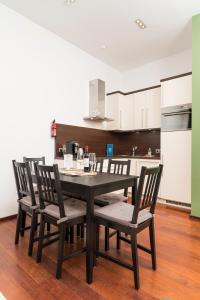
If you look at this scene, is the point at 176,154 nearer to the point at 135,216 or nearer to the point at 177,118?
the point at 177,118

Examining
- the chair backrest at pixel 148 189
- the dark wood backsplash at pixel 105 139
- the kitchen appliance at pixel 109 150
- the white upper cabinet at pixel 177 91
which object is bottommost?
the chair backrest at pixel 148 189

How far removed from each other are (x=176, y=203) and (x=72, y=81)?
3135 millimetres

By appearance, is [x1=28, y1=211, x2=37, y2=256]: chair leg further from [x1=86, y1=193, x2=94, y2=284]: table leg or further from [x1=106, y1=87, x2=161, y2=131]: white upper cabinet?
[x1=106, y1=87, x2=161, y2=131]: white upper cabinet

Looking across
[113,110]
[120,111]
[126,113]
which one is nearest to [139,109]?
[126,113]

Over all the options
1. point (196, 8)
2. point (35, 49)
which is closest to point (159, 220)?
point (196, 8)

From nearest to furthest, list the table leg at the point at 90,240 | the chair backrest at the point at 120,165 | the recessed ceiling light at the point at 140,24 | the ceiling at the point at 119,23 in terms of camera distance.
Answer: the table leg at the point at 90,240
the chair backrest at the point at 120,165
the ceiling at the point at 119,23
the recessed ceiling light at the point at 140,24

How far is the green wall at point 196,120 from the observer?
2.97 m

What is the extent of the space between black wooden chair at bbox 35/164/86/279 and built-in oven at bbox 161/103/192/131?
2422mm

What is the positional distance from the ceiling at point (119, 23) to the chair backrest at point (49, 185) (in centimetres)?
261

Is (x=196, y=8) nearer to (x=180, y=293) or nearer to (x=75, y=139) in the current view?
(x=75, y=139)

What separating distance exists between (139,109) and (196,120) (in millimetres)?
1688

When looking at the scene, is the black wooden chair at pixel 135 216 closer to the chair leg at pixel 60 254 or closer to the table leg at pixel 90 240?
the table leg at pixel 90 240

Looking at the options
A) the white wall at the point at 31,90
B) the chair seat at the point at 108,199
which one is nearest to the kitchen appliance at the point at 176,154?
the chair seat at the point at 108,199

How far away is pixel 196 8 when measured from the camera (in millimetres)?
2861
